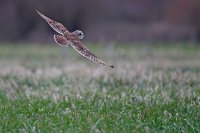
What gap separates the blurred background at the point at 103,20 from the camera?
2847cm

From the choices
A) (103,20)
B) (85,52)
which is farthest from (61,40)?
(103,20)

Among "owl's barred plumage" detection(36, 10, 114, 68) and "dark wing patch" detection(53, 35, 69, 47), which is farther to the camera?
"dark wing patch" detection(53, 35, 69, 47)

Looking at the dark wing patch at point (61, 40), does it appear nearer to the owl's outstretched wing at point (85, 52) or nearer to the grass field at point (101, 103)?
the owl's outstretched wing at point (85, 52)

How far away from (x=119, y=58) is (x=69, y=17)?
14.9 metres

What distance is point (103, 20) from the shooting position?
103 ft

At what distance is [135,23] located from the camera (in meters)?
30.7

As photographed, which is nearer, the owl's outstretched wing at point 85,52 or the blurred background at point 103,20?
the owl's outstretched wing at point 85,52

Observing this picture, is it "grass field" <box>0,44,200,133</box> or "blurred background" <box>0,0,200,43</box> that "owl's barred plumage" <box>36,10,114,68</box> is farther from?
"blurred background" <box>0,0,200,43</box>

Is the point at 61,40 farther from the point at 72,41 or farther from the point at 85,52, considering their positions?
the point at 85,52

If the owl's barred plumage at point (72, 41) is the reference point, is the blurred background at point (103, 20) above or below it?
above

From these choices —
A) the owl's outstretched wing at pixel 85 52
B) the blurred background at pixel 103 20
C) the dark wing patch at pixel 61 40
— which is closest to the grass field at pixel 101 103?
the owl's outstretched wing at pixel 85 52

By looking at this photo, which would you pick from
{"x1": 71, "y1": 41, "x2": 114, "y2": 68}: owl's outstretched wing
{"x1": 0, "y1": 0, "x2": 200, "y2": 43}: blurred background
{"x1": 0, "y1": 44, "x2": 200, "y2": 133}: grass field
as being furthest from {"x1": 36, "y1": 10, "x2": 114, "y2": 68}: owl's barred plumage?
{"x1": 0, "y1": 0, "x2": 200, "y2": 43}: blurred background

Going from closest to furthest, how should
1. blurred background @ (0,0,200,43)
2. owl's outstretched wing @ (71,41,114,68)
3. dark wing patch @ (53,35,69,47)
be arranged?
owl's outstretched wing @ (71,41,114,68)
dark wing patch @ (53,35,69,47)
blurred background @ (0,0,200,43)

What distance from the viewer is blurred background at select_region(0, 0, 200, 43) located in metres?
28.5
